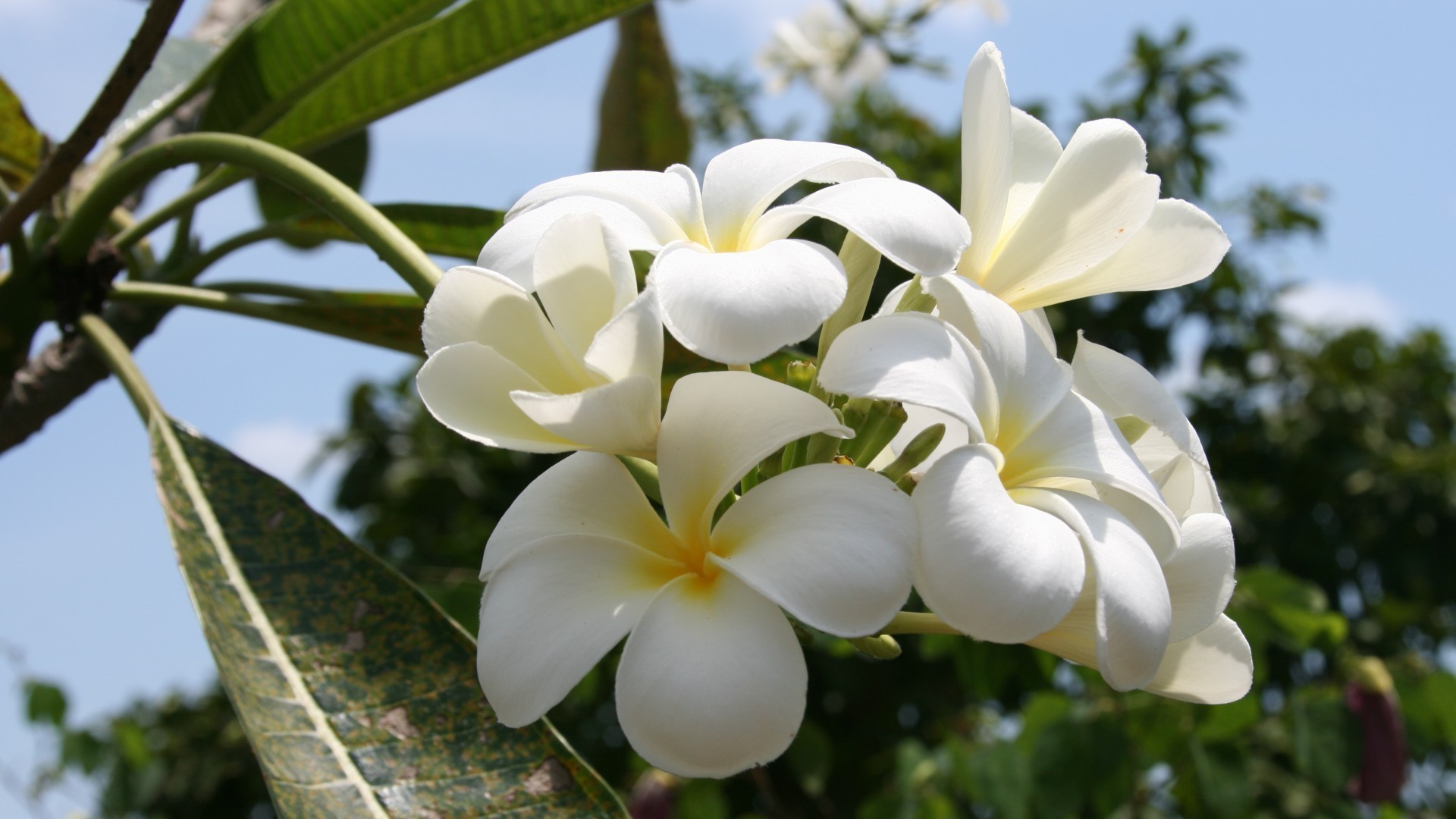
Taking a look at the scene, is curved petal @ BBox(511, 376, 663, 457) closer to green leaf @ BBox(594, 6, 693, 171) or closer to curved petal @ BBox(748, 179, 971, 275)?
curved petal @ BBox(748, 179, 971, 275)

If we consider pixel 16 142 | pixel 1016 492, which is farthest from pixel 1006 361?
pixel 16 142

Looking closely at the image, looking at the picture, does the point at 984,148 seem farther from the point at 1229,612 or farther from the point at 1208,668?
the point at 1229,612

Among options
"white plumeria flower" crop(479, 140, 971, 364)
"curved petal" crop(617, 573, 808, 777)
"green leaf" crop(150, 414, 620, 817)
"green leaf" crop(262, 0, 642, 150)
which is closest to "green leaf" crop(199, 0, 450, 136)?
"green leaf" crop(262, 0, 642, 150)

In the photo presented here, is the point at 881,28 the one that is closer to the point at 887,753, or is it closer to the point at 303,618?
the point at 887,753

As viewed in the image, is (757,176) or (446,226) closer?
(757,176)

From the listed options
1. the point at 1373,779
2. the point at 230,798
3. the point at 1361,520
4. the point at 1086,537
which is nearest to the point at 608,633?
the point at 1086,537

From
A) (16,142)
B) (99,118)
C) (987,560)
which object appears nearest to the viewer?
(987,560)

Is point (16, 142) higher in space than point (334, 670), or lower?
higher

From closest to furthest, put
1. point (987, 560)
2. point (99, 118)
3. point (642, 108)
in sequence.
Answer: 1. point (987, 560)
2. point (99, 118)
3. point (642, 108)
